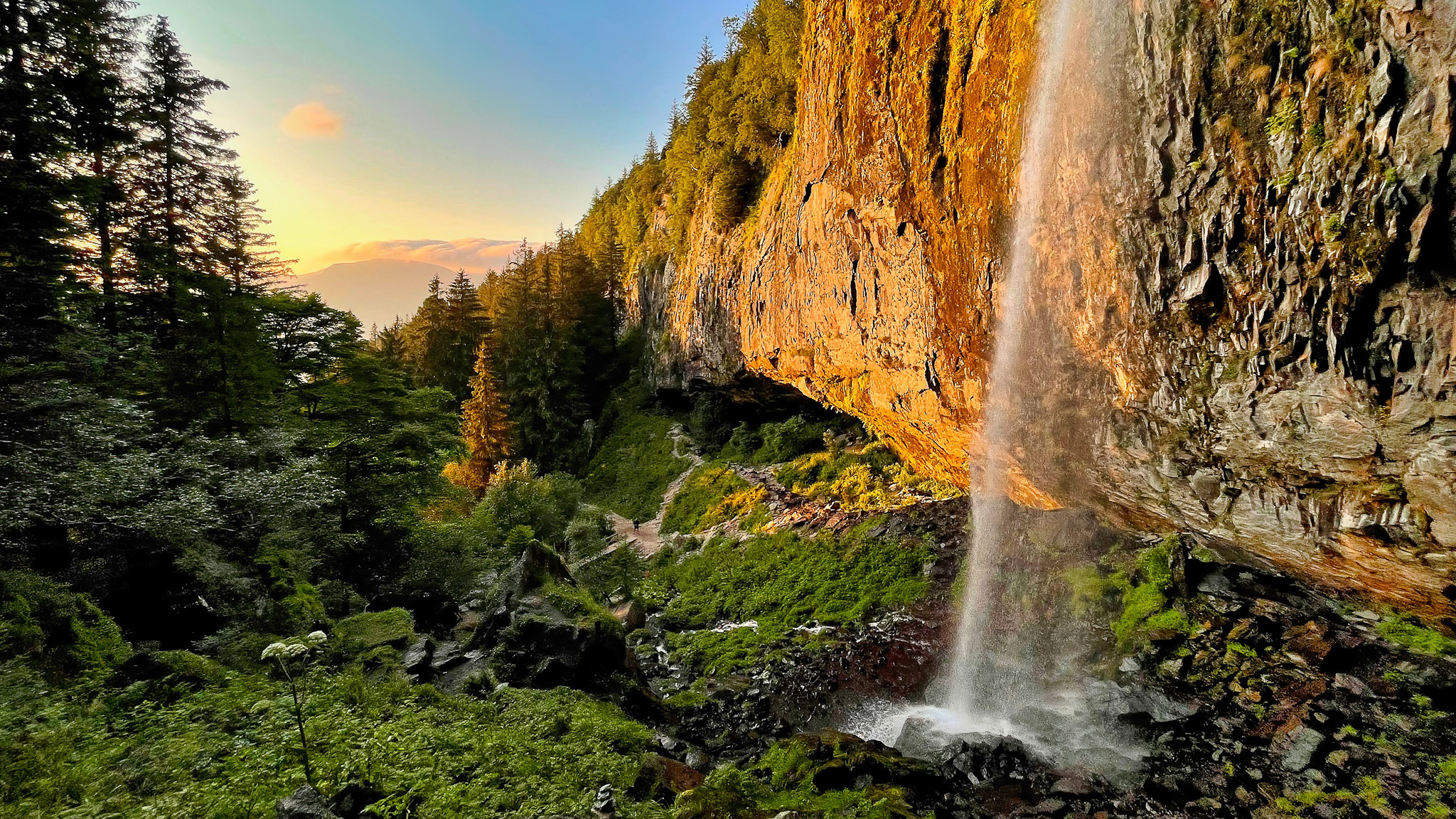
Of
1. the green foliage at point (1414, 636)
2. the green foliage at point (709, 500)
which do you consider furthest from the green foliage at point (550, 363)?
the green foliage at point (1414, 636)

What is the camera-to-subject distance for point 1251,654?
311 inches

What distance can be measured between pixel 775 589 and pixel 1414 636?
11139mm

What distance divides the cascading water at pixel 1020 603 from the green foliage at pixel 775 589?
1900mm

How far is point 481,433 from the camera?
26.7m

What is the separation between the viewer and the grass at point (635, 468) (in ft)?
85.9

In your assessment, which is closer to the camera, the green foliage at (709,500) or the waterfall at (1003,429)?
the waterfall at (1003,429)

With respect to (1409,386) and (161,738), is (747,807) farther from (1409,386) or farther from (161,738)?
(1409,386)

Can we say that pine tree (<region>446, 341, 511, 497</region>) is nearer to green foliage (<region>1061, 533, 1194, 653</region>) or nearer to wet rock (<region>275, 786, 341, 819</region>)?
wet rock (<region>275, 786, 341, 819</region>)

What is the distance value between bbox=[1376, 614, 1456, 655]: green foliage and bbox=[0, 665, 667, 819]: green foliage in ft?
32.1

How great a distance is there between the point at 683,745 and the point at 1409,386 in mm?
9309

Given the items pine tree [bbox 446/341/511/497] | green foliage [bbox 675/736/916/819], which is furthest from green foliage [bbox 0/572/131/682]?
pine tree [bbox 446/341/511/497]

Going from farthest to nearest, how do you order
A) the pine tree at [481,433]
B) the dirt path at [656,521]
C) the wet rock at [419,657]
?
1. the pine tree at [481,433]
2. the dirt path at [656,521]
3. the wet rock at [419,657]

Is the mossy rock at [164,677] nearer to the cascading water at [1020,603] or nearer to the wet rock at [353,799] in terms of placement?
the wet rock at [353,799]

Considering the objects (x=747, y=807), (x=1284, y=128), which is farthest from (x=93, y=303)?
(x=1284, y=128)
